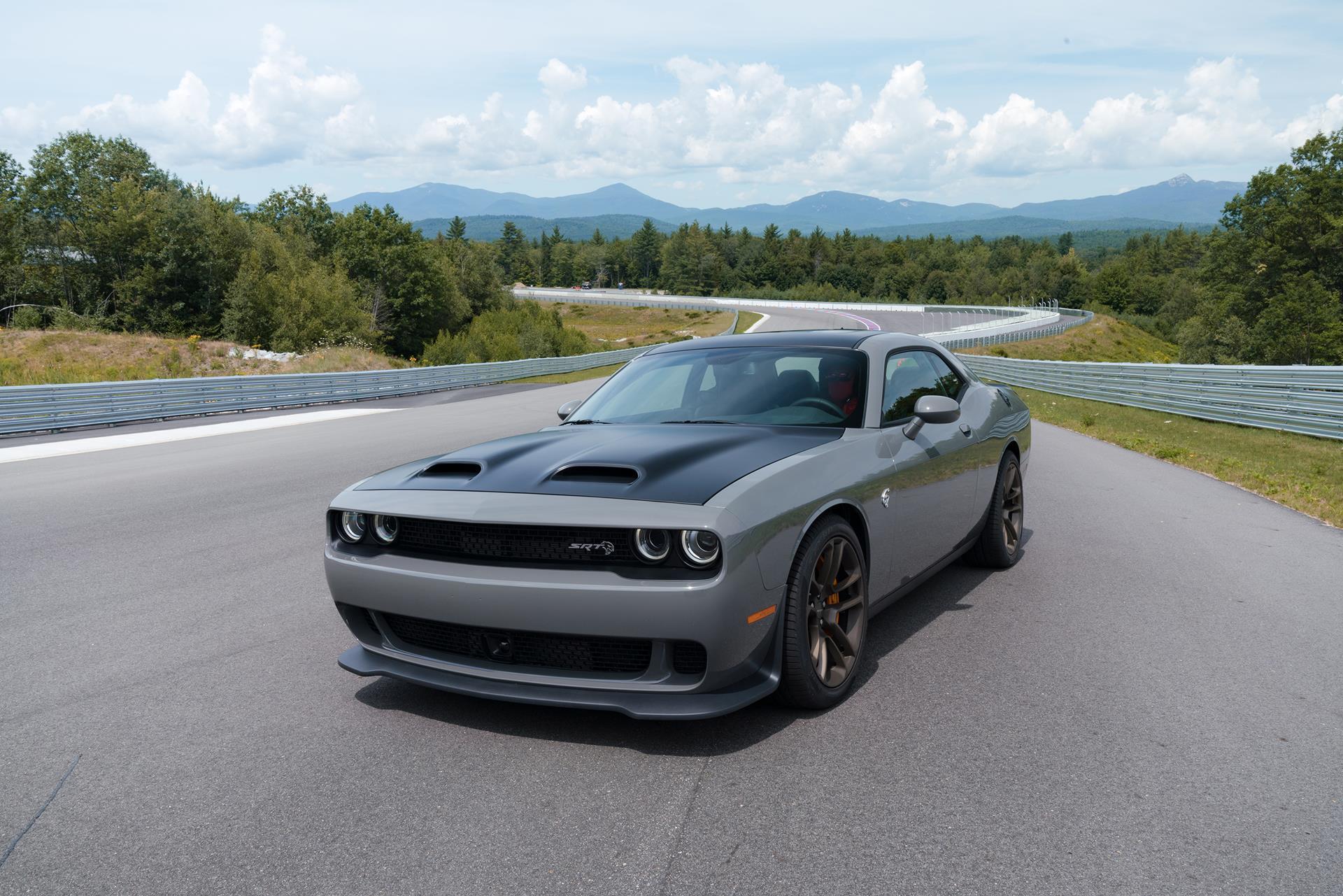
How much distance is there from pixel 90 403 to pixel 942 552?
17.6 meters

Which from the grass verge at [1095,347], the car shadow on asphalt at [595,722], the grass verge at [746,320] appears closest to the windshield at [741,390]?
the car shadow on asphalt at [595,722]

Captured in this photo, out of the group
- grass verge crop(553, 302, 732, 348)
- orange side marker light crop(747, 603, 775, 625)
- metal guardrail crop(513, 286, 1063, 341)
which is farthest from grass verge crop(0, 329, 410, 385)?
grass verge crop(553, 302, 732, 348)

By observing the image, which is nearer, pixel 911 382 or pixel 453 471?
pixel 453 471

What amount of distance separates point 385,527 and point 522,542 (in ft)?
2.24

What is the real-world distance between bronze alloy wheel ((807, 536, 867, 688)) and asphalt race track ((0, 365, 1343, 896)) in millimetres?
192

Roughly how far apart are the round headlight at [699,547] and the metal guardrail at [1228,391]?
13722 millimetres

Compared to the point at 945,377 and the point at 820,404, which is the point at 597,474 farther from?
the point at 945,377

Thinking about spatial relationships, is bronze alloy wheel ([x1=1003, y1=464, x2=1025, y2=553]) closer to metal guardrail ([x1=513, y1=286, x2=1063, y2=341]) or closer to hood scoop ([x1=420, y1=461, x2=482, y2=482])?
hood scoop ([x1=420, y1=461, x2=482, y2=482])

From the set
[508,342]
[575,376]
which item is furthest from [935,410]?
[508,342]

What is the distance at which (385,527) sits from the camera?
3916mm

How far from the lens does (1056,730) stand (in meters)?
3.78

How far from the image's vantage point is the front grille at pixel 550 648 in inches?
138

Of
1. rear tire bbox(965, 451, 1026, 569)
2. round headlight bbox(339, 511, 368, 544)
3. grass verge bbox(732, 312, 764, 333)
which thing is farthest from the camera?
grass verge bbox(732, 312, 764, 333)

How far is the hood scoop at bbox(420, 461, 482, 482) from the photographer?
402 centimetres
